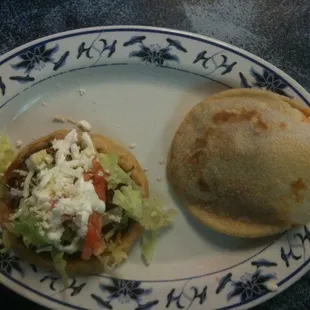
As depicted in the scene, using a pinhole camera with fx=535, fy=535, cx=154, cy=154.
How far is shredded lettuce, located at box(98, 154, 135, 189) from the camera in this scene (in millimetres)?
1871

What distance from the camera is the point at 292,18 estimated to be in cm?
225

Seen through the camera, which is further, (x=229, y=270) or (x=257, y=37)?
(x=257, y=37)

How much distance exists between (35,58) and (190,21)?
2.16 ft

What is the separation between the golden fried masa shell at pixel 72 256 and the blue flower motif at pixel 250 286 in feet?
1.33

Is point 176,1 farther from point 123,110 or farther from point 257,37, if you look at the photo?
point 123,110

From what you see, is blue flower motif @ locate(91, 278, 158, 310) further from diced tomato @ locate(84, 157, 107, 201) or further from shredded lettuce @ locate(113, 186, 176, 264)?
diced tomato @ locate(84, 157, 107, 201)

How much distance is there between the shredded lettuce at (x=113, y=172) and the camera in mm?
1871

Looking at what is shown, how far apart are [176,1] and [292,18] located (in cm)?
49

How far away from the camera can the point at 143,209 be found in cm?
190

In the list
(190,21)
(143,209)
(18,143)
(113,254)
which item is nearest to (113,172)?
(143,209)

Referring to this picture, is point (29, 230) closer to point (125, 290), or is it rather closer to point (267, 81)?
point (125, 290)

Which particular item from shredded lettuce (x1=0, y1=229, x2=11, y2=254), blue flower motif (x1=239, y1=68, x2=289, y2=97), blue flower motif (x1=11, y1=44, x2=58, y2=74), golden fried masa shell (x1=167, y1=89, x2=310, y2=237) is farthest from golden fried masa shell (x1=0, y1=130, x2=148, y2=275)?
blue flower motif (x1=239, y1=68, x2=289, y2=97)

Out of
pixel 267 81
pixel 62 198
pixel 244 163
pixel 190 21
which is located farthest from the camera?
pixel 190 21

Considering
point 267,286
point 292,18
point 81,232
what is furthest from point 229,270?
point 292,18
